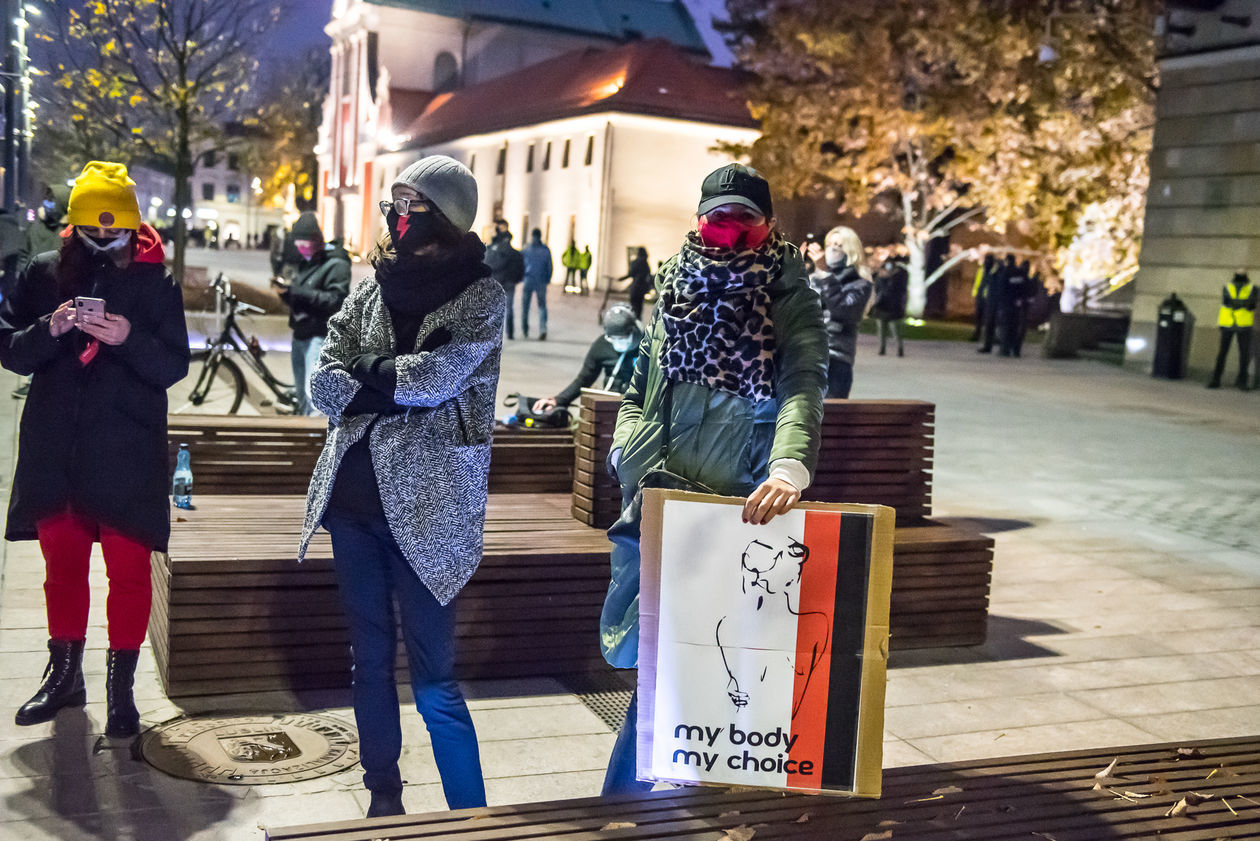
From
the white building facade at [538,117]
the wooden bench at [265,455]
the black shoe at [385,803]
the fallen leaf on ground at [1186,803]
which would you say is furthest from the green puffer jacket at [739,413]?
the white building facade at [538,117]

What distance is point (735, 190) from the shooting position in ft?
11.3

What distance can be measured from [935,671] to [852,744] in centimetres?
288

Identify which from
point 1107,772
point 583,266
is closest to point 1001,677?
point 1107,772

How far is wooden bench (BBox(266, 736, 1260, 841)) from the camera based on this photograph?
3.04 metres

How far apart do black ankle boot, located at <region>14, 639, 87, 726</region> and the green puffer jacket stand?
2318 mm

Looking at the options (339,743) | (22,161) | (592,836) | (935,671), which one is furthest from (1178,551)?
(22,161)

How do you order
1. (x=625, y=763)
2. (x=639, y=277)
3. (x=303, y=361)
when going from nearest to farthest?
(x=625, y=763) < (x=303, y=361) < (x=639, y=277)

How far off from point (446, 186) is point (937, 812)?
1988 mm

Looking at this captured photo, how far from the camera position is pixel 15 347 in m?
4.42

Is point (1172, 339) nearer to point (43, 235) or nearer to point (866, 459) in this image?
point (43, 235)

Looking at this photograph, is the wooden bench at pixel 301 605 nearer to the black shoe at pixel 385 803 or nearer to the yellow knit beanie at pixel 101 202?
the yellow knit beanie at pixel 101 202

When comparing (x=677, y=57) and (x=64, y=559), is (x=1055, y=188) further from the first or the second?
(x=64, y=559)

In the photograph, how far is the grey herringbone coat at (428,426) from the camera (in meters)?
3.47

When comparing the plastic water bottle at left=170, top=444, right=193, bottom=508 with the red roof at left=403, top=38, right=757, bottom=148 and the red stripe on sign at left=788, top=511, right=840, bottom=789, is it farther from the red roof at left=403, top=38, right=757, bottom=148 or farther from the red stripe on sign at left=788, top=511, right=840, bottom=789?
the red roof at left=403, top=38, right=757, bottom=148
